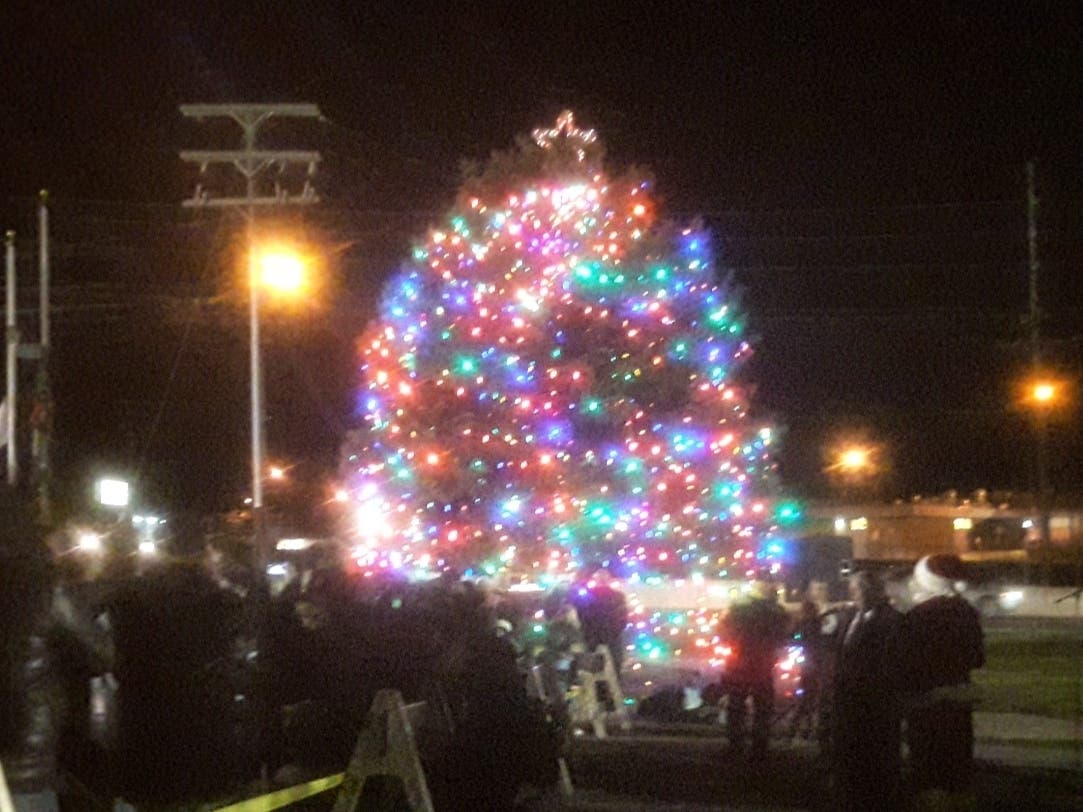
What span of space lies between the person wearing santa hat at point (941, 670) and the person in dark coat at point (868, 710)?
0.34 ft

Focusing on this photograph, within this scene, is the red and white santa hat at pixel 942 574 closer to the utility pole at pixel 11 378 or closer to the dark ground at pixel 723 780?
the dark ground at pixel 723 780

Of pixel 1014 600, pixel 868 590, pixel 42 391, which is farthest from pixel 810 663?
pixel 1014 600

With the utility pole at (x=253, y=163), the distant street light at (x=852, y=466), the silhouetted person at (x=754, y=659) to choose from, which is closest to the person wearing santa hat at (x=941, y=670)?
the silhouetted person at (x=754, y=659)

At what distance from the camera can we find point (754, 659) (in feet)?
44.7

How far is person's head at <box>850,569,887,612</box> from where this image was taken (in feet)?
28.6

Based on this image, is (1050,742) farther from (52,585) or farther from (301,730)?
(52,585)

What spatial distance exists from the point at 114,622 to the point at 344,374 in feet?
129

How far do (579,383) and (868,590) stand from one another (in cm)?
1193

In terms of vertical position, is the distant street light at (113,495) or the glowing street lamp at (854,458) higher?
the glowing street lamp at (854,458)

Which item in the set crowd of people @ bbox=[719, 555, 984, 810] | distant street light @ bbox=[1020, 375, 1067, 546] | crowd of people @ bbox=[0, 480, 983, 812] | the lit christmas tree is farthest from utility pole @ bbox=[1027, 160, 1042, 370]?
crowd of people @ bbox=[719, 555, 984, 810]

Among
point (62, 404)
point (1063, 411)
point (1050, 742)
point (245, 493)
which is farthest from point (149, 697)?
point (1063, 411)

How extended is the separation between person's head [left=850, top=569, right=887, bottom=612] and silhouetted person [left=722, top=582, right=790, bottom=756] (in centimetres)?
431

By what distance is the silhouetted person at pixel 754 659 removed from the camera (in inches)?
523

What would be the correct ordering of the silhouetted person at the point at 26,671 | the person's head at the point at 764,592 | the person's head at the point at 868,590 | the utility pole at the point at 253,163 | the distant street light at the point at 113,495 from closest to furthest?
the silhouetted person at the point at 26,671 < the person's head at the point at 868,590 < the person's head at the point at 764,592 < the utility pole at the point at 253,163 < the distant street light at the point at 113,495
